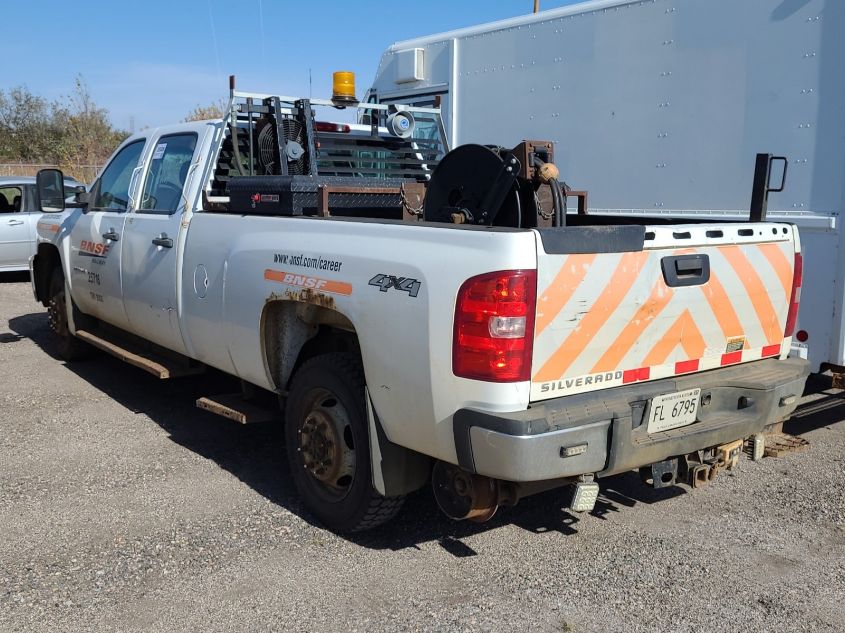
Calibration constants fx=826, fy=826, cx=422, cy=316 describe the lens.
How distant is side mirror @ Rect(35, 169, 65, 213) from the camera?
6.44 meters

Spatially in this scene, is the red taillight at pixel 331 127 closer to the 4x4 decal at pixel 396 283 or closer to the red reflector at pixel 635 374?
the 4x4 decal at pixel 396 283

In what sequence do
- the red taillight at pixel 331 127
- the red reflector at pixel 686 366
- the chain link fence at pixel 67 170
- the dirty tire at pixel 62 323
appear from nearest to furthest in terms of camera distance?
1. the red reflector at pixel 686 366
2. the red taillight at pixel 331 127
3. the dirty tire at pixel 62 323
4. the chain link fence at pixel 67 170

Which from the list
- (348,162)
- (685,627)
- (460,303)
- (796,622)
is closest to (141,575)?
(460,303)

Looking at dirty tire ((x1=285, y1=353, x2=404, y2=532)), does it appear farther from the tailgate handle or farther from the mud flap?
the tailgate handle

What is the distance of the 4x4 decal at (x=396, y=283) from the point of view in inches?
128

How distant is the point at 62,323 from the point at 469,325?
217 inches

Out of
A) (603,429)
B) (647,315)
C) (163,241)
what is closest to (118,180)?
(163,241)

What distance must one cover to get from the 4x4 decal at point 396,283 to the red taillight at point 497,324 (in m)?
0.23

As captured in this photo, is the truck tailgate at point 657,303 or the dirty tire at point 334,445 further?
the dirty tire at point 334,445

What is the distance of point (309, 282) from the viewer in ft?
12.6

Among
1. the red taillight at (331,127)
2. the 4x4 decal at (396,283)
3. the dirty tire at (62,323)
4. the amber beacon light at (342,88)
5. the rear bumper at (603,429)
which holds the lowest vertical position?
the dirty tire at (62,323)

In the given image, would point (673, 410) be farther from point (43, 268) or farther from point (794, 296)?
point (43, 268)

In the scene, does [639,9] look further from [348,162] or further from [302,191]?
[302,191]

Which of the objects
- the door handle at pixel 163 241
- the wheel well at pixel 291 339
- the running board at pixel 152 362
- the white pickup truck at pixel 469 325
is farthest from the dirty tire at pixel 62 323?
the wheel well at pixel 291 339
